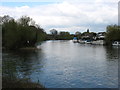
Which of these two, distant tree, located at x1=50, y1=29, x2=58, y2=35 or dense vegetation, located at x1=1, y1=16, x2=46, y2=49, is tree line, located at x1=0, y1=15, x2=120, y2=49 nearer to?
dense vegetation, located at x1=1, y1=16, x2=46, y2=49

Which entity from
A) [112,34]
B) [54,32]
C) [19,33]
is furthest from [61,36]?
[19,33]

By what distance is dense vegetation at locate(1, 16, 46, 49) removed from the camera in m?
47.2

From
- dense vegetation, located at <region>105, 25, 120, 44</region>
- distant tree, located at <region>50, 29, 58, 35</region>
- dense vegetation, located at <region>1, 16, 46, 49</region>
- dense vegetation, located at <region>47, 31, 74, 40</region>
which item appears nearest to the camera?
dense vegetation, located at <region>1, 16, 46, 49</region>

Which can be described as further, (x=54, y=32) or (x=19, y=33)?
(x=54, y=32)

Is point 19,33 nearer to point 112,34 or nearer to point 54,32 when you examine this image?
point 112,34

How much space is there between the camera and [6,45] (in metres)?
49.2

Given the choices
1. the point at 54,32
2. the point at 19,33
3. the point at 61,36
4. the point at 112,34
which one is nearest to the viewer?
the point at 19,33

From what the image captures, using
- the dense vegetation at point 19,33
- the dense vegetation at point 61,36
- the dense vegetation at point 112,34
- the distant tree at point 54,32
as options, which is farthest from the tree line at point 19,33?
the dense vegetation at point 61,36

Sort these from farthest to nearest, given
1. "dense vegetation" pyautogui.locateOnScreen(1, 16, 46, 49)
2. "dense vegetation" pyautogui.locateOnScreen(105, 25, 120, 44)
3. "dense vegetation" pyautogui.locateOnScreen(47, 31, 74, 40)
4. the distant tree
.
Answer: "dense vegetation" pyautogui.locateOnScreen(47, 31, 74, 40) → the distant tree → "dense vegetation" pyautogui.locateOnScreen(105, 25, 120, 44) → "dense vegetation" pyautogui.locateOnScreen(1, 16, 46, 49)

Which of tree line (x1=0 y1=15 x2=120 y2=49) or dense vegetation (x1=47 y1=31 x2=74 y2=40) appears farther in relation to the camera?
dense vegetation (x1=47 y1=31 x2=74 y2=40)

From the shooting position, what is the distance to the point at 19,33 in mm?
49562

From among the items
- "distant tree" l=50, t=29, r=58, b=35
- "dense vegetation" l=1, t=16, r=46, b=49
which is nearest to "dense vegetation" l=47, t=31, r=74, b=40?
"distant tree" l=50, t=29, r=58, b=35

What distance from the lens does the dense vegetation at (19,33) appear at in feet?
155

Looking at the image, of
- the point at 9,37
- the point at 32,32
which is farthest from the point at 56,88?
the point at 32,32
